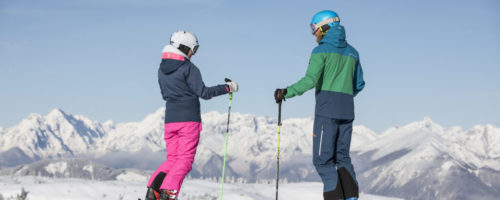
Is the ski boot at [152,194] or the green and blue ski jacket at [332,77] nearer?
the green and blue ski jacket at [332,77]

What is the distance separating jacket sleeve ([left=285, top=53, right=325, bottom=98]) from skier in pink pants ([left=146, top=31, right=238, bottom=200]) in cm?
188

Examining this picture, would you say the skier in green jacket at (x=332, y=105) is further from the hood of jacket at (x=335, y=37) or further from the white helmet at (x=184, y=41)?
the white helmet at (x=184, y=41)

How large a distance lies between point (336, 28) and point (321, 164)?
90.6 inches

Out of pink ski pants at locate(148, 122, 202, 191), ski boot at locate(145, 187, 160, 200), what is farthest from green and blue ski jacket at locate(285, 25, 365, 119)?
ski boot at locate(145, 187, 160, 200)

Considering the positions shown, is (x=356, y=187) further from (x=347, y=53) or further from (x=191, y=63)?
(x=191, y=63)

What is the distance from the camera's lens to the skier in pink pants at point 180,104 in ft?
36.1

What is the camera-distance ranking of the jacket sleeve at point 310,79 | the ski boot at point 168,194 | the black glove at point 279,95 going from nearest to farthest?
the jacket sleeve at point 310,79
the black glove at point 279,95
the ski boot at point 168,194

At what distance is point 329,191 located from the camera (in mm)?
9812

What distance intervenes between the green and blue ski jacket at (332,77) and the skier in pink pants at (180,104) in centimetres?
205

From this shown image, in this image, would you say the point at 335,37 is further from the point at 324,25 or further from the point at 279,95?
the point at 279,95

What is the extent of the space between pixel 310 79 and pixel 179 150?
9.84ft

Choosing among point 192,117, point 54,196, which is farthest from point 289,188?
point 192,117

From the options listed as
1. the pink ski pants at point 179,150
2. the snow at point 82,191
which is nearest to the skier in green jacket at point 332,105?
the pink ski pants at point 179,150

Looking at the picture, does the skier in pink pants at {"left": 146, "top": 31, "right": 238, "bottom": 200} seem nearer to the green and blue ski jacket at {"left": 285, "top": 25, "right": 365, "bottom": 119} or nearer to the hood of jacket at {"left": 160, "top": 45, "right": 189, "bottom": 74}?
the hood of jacket at {"left": 160, "top": 45, "right": 189, "bottom": 74}
